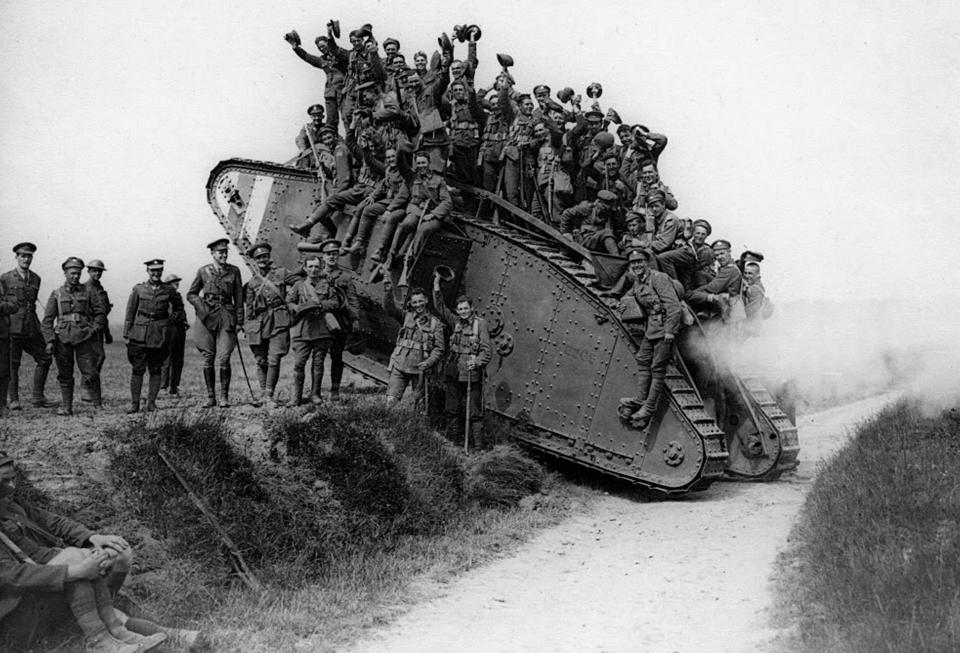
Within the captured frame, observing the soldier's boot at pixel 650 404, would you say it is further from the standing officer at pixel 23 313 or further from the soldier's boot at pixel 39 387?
the soldier's boot at pixel 39 387

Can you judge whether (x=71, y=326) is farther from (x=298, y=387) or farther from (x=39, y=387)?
(x=298, y=387)

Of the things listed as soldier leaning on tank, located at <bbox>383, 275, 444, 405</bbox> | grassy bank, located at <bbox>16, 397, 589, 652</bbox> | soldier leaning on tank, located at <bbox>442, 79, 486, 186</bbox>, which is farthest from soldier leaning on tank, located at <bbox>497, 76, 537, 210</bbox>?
grassy bank, located at <bbox>16, 397, 589, 652</bbox>

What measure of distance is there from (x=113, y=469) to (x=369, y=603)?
2.95 m

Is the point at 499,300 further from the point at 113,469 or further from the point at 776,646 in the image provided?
the point at 776,646

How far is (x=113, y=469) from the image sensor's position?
27.3ft

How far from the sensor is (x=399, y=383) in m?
11.8

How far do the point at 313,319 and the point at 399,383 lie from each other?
1424 mm

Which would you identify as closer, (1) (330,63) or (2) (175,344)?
(2) (175,344)

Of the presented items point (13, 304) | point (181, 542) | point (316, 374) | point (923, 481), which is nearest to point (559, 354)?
point (316, 374)

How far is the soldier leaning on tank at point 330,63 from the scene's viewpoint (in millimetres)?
14742

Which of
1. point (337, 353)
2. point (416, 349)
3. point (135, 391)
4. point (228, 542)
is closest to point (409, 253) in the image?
point (416, 349)

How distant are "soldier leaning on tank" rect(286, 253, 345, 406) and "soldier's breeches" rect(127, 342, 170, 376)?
5.68 ft

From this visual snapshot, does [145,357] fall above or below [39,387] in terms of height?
above

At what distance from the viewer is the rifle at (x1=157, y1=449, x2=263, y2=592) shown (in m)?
7.44
